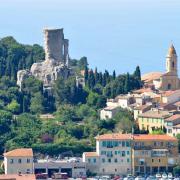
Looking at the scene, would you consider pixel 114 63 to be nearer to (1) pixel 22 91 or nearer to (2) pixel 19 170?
(1) pixel 22 91

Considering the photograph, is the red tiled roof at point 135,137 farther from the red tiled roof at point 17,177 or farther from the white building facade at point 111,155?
the red tiled roof at point 17,177

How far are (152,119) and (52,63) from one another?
11939mm

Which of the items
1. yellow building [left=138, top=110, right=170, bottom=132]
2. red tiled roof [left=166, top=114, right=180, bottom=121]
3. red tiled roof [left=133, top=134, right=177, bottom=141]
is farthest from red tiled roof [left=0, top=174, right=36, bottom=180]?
yellow building [left=138, top=110, right=170, bottom=132]

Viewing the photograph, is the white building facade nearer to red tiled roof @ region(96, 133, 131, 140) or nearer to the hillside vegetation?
red tiled roof @ region(96, 133, 131, 140)

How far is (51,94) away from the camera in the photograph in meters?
80.0

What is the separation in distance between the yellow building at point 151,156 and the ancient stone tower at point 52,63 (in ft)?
40.8

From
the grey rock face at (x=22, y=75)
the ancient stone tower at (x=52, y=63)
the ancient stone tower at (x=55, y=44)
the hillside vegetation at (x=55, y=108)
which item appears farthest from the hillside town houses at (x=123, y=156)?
the ancient stone tower at (x=55, y=44)

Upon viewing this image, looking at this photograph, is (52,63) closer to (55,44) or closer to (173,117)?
(55,44)

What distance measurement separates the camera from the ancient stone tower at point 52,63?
271 ft

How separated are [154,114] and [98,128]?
107 inches

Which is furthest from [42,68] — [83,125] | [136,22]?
[136,22]

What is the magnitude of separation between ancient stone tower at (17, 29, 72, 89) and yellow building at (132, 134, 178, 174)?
40.8ft

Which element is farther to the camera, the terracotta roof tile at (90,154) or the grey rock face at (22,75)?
the grey rock face at (22,75)

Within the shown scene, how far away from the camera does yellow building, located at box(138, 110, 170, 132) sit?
73.2 meters
